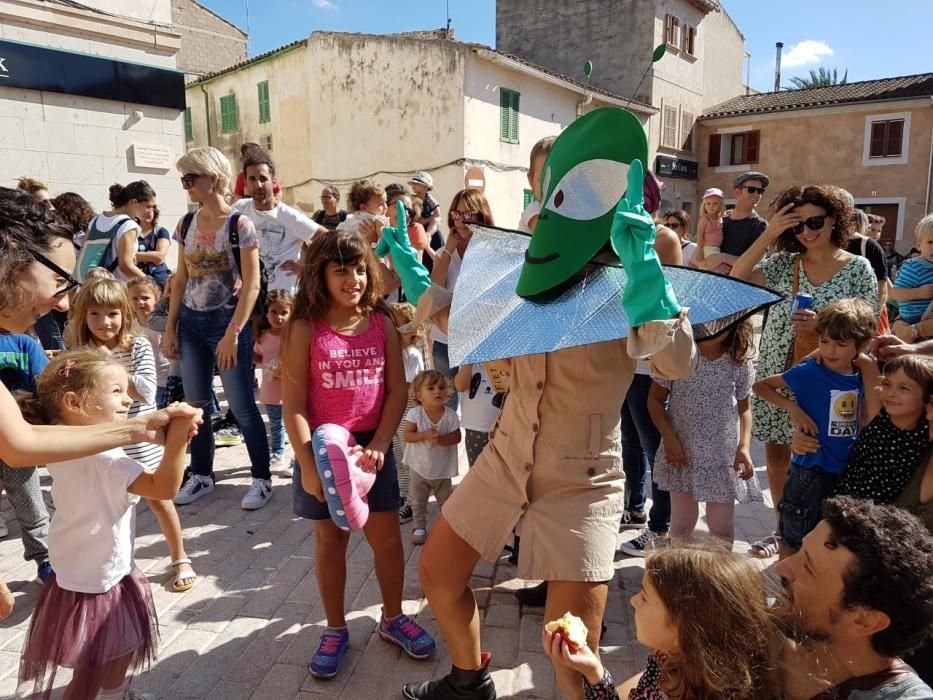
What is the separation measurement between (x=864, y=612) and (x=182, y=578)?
2.94m

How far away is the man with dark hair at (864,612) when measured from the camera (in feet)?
4.76

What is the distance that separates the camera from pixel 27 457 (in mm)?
1623

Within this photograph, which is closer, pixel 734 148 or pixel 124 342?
pixel 124 342

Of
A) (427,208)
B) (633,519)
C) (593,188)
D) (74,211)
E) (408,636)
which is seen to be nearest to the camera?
(593,188)

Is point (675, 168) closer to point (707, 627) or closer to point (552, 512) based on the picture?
point (552, 512)

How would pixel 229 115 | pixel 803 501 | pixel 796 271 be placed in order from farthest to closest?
pixel 229 115 < pixel 796 271 < pixel 803 501

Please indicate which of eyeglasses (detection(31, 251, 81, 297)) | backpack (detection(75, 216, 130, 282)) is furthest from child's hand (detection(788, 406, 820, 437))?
backpack (detection(75, 216, 130, 282))

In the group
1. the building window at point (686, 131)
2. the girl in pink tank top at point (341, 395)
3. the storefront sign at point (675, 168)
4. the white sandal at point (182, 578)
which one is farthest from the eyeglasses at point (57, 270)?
the building window at point (686, 131)

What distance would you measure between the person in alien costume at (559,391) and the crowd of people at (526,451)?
1 cm

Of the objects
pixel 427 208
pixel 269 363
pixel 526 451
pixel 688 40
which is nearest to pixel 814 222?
pixel 526 451

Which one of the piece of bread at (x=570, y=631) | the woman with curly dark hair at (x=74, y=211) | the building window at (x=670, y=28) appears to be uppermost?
the building window at (x=670, y=28)

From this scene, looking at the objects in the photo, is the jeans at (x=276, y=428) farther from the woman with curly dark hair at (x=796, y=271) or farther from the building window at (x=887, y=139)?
the building window at (x=887, y=139)

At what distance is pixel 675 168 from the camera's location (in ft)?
78.9

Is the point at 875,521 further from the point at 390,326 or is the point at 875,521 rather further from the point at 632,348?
the point at 390,326
